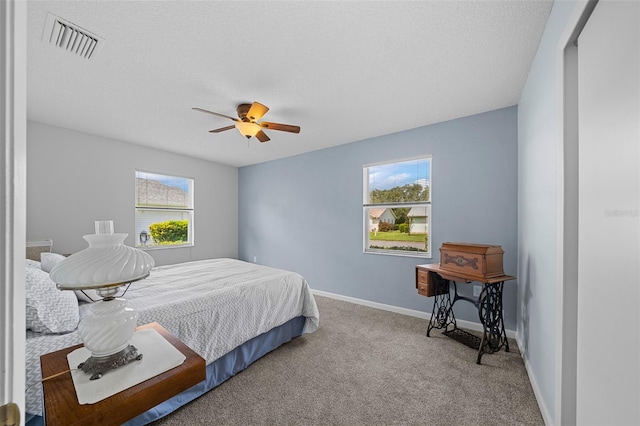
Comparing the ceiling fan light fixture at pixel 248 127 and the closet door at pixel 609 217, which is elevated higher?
the ceiling fan light fixture at pixel 248 127

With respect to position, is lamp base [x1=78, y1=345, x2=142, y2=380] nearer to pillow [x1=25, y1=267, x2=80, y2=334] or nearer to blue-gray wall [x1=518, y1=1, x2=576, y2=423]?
pillow [x1=25, y1=267, x2=80, y2=334]

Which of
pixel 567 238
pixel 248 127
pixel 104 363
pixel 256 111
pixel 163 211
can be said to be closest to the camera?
pixel 104 363

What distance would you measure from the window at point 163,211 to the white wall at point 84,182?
0.46ft

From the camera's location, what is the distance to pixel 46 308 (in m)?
1.43

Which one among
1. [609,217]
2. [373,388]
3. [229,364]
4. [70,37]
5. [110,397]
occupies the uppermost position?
[70,37]

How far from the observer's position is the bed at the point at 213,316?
1.45 meters

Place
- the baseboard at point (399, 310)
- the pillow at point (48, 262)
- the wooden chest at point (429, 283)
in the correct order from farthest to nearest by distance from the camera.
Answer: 1. the baseboard at point (399, 310)
2. the wooden chest at point (429, 283)
3. the pillow at point (48, 262)

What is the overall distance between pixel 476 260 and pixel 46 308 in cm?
308

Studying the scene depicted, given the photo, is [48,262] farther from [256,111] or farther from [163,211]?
[163,211]

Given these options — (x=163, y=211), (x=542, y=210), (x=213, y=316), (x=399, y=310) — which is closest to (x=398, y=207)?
(x=399, y=310)

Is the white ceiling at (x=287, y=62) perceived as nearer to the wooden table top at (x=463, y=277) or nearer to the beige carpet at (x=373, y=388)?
the wooden table top at (x=463, y=277)

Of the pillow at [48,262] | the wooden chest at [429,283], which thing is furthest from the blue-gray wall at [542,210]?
the pillow at [48,262]

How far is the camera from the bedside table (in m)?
0.78

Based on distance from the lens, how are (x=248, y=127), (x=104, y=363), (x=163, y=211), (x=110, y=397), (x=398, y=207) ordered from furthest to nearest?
(x=163, y=211) → (x=398, y=207) → (x=248, y=127) → (x=104, y=363) → (x=110, y=397)
